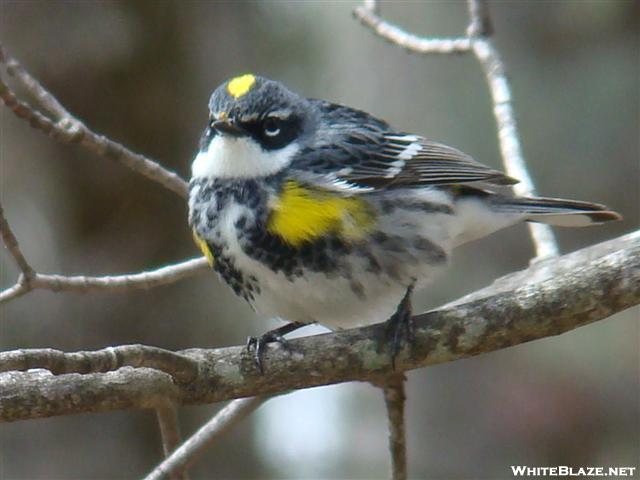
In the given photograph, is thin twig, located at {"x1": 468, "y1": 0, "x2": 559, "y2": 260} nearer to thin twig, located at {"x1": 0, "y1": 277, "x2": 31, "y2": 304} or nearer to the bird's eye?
the bird's eye

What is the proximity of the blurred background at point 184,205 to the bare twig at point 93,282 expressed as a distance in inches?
73.4

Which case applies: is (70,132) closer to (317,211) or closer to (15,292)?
(15,292)

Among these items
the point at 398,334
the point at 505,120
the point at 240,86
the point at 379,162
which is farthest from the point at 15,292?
the point at 505,120

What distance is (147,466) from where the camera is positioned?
18.9ft

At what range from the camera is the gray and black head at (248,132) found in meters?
3.95

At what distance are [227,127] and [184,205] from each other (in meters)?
2.17

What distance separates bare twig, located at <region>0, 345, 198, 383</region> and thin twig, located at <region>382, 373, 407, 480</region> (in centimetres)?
107

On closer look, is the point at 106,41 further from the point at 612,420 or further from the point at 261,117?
the point at 612,420

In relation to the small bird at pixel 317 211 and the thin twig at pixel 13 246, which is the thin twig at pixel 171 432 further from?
the thin twig at pixel 13 246

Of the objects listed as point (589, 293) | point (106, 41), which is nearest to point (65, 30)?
point (106, 41)

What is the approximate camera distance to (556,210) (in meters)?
4.39

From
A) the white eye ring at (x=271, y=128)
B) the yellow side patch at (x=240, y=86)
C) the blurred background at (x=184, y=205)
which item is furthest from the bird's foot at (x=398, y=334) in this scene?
the blurred background at (x=184, y=205)

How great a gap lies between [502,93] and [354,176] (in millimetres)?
883

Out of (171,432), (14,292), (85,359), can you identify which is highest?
(14,292)
